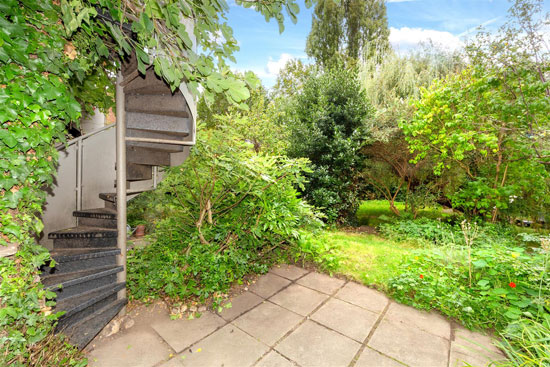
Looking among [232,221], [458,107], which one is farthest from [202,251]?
[458,107]

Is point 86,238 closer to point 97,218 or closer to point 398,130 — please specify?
point 97,218

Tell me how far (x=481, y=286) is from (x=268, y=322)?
2206 millimetres

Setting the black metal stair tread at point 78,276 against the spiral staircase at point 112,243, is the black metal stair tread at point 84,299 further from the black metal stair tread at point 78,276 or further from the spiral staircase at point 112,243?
the black metal stair tread at point 78,276

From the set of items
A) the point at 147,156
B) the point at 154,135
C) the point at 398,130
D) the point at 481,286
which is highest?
the point at 398,130

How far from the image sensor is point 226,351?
1983 mm

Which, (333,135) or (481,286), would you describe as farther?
(333,135)

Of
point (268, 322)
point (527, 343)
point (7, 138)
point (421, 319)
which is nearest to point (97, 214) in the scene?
point (7, 138)

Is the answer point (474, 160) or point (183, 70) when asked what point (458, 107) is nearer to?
point (474, 160)

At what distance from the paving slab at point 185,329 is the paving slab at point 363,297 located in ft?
4.66

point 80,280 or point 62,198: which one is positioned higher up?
point 62,198

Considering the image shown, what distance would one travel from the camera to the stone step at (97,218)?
3.17 m

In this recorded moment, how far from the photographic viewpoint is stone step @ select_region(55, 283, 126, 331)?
Answer: 1975 millimetres

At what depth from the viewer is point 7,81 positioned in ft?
4.52

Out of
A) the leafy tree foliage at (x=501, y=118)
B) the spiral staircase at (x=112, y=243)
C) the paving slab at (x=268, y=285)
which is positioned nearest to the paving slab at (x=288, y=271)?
the paving slab at (x=268, y=285)
